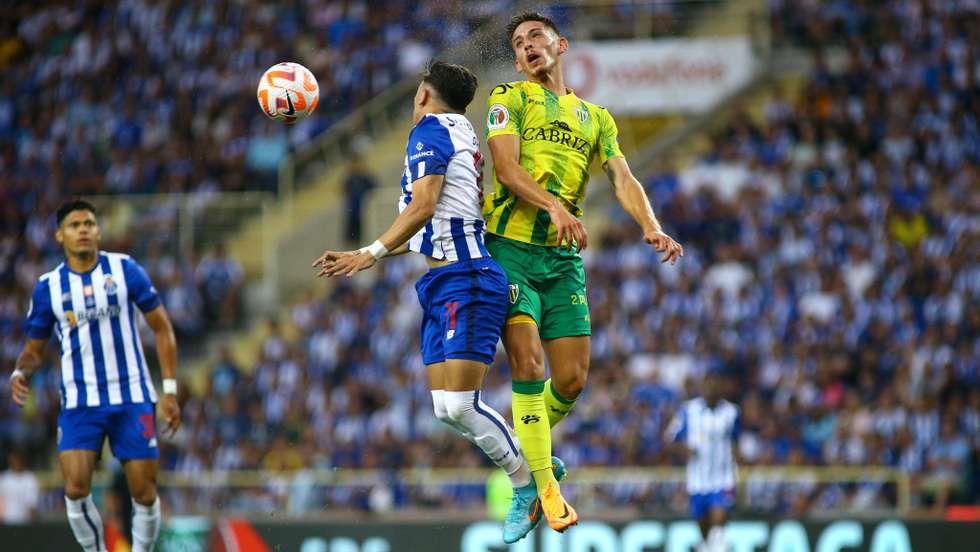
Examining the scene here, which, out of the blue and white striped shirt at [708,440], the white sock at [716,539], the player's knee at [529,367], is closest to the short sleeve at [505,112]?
the player's knee at [529,367]

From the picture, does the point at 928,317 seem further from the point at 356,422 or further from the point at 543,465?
the point at 543,465

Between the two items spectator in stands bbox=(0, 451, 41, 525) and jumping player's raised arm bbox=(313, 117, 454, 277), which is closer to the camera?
A: jumping player's raised arm bbox=(313, 117, 454, 277)

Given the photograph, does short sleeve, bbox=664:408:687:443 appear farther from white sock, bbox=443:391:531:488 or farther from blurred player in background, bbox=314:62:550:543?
blurred player in background, bbox=314:62:550:543

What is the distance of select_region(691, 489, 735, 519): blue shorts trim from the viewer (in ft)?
51.7

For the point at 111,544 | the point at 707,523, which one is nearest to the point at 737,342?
the point at 707,523

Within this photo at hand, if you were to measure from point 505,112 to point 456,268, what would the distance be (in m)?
0.94

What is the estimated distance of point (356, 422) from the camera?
2048 centimetres

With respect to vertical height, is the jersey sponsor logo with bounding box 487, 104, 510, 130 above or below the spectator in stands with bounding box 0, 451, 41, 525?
above

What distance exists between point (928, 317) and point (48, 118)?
1573cm

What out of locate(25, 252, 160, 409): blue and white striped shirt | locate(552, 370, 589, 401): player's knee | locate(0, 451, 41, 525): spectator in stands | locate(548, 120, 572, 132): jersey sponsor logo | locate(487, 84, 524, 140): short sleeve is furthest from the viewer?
locate(0, 451, 41, 525): spectator in stands

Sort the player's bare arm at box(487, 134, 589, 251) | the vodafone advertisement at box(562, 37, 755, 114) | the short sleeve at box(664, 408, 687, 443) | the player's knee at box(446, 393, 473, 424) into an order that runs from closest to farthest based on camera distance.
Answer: the player's bare arm at box(487, 134, 589, 251), the player's knee at box(446, 393, 473, 424), the short sleeve at box(664, 408, 687, 443), the vodafone advertisement at box(562, 37, 755, 114)

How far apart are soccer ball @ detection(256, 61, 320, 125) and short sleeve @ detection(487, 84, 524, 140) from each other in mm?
1400

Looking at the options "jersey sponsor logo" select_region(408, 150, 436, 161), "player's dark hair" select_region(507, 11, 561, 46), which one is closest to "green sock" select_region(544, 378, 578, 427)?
"jersey sponsor logo" select_region(408, 150, 436, 161)

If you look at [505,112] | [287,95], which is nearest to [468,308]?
[505,112]
